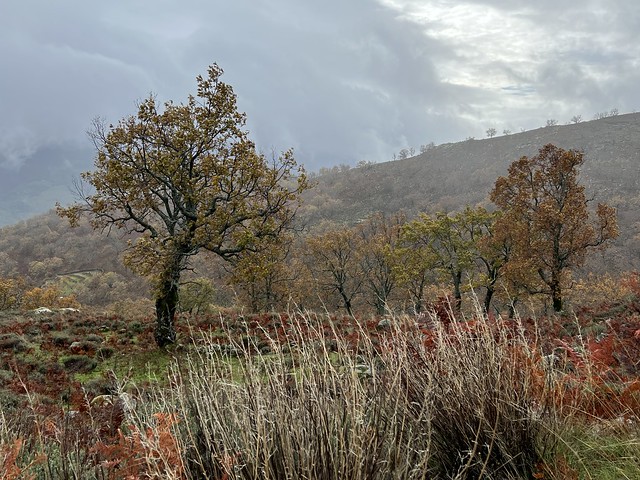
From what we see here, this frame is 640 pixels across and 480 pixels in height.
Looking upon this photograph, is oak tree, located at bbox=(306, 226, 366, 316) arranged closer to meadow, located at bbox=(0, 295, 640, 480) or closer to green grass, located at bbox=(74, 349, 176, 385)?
green grass, located at bbox=(74, 349, 176, 385)

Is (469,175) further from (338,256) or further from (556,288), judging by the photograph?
(556,288)

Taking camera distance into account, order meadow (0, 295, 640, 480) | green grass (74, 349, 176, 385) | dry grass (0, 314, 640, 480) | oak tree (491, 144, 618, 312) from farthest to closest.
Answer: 1. oak tree (491, 144, 618, 312)
2. green grass (74, 349, 176, 385)
3. dry grass (0, 314, 640, 480)
4. meadow (0, 295, 640, 480)

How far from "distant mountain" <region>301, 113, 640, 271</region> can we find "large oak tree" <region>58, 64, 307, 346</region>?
8642 cm

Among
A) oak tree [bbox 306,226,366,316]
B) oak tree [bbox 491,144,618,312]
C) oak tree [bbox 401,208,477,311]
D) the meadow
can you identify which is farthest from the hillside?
the meadow

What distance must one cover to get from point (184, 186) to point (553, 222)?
59.4ft

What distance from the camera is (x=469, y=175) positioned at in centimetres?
14888

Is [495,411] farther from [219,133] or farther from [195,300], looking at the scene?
[195,300]

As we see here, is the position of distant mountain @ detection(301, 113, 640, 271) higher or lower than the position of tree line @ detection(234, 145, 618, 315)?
higher

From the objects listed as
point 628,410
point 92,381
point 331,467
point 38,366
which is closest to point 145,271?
point 92,381

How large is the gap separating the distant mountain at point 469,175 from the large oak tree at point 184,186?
86.4m

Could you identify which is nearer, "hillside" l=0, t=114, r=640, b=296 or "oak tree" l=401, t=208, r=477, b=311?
"oak tree" l=401, t=208, r=477, b=311

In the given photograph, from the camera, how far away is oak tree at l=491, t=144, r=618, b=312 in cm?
2030

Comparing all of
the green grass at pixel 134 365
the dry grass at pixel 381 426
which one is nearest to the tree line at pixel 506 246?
the green grass at pixel 134 365

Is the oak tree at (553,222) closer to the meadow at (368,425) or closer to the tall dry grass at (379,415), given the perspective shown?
the meadow at (368,425)
